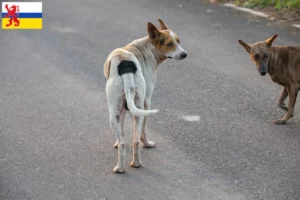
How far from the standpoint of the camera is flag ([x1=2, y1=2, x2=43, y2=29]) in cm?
1285

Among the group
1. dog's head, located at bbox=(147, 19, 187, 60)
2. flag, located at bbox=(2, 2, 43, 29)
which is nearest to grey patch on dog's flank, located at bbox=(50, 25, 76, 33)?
flag, located at bbox=(2, 2, 43, 29)

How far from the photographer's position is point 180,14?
13.0 m

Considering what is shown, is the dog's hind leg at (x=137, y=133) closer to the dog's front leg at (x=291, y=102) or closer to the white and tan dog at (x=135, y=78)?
the white and tan dog at (x=135, y=78)

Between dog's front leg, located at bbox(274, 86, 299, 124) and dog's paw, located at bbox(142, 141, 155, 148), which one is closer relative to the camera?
dog's paw, located at bbox(142, 141, 155, 148)

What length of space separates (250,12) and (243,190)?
24.2ft

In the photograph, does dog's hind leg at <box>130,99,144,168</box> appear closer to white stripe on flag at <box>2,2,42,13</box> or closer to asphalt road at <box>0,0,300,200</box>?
asphalt road at <box>0,0,300,200</box>

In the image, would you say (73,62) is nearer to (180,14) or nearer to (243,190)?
(180,14)

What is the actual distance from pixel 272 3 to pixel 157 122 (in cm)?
610

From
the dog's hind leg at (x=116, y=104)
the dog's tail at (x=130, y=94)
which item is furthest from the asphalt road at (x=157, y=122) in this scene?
the dog's tail at (x=130, y=94)

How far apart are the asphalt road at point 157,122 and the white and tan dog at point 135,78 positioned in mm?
430

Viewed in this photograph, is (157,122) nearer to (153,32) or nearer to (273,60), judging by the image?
(153,32)

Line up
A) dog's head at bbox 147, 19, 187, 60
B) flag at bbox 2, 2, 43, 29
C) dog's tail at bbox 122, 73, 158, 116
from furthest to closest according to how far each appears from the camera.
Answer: flag at bbox 2, 2, 43, 29 < dog's head at bbox 147, 19, 187, 60 < dog's tail at bbox 122, 73, 158, 116

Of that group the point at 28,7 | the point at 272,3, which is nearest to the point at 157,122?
the point at 272,3

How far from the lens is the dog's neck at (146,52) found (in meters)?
6.50
